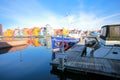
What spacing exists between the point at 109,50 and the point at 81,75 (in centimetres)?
318

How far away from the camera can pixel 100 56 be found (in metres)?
8.52

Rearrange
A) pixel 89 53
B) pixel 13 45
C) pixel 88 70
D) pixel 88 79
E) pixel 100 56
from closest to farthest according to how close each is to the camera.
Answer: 1. pixel 88 70
2. pixel 88 79
3. pixel 100 56
4. pixel 89 53
5. pixel 13 45

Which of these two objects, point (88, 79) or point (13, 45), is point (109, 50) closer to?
point (88, 79)

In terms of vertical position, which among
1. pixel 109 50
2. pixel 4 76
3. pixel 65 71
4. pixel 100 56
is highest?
pixel 109 50

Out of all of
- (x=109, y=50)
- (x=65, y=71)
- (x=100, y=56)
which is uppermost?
(x=109, y=50)

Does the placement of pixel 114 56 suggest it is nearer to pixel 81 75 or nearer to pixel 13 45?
pixel 81 75

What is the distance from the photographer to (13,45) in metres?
26.1

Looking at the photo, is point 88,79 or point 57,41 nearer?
point 88,79

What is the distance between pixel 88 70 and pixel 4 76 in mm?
6804

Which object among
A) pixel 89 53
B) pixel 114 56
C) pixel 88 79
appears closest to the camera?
pixel 88 79

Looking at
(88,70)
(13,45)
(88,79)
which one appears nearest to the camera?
(88,70)

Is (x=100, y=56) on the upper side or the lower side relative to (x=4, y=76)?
upper

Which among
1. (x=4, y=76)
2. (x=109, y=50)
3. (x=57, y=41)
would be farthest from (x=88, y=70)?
(x=57, y=41)

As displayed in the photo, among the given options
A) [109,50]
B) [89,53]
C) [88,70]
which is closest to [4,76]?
[88,70]
